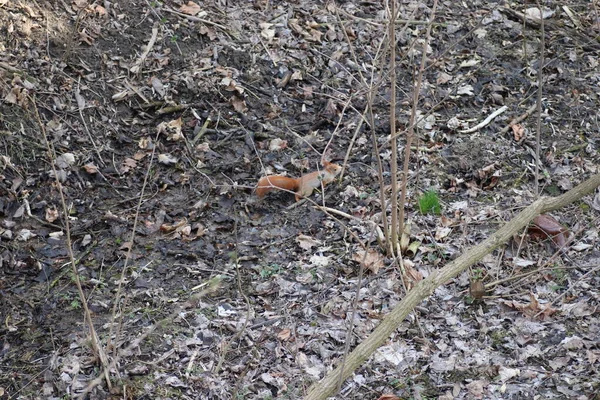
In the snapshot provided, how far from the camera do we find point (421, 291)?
3.72 m

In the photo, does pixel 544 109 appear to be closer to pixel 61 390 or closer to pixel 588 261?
pixel 588 261

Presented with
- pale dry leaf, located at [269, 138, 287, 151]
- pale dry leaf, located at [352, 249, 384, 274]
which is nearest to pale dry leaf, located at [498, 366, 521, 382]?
pale dry leaf, located at [352, 249, 384, 274]

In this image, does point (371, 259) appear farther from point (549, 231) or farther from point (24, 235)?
point (24, 235)

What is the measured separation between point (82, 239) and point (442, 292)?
2.44 m

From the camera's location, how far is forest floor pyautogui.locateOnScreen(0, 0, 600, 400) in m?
4.05

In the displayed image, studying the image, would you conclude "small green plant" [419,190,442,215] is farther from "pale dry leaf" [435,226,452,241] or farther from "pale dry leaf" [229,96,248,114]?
"pale dry leaf" [229,96,248,114]

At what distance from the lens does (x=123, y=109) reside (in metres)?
5.73

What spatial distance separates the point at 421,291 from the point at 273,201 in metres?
1.80

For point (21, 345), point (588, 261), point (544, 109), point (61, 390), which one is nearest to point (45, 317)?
point (21, 345)

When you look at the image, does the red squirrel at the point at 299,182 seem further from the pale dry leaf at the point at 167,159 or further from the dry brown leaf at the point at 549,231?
the dry brown leaf at the point at 549,231

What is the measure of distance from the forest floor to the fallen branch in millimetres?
394

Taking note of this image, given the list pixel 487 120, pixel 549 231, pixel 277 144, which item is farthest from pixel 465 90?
pixel 549 231

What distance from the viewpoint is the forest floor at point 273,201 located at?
4.05 meters

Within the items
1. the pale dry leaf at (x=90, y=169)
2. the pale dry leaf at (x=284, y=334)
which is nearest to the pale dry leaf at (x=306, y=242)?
the pale dry leaf at (x=284, y=334)
